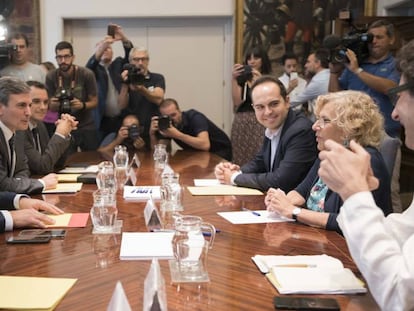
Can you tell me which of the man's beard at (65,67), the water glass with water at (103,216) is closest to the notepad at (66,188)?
the water glass with water at (103,216)

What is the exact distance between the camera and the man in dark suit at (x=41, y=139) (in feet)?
9.52

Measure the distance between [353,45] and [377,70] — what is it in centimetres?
25

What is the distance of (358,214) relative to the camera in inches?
44.4

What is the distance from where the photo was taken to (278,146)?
269 cm

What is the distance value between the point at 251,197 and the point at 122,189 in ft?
2.00

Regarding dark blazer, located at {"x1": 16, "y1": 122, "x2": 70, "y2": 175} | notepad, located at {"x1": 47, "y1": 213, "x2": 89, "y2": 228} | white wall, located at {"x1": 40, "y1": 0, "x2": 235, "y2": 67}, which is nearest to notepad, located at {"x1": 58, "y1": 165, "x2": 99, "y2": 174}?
dark blazer, located at {"x1": 16, "y1": 122, "x2": 70, "y2": 175}

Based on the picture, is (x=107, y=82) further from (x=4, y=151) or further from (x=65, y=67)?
(x=4, y=151)

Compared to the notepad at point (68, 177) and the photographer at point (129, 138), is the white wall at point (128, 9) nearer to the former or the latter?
the photographer at point (129, 138)

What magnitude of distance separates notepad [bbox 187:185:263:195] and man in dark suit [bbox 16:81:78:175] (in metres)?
1.02

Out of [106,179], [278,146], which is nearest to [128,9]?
[278,146]

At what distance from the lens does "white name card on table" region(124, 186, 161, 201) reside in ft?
6.91

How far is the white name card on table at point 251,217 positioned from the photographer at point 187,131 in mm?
2028

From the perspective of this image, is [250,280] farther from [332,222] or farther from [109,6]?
[109,6]

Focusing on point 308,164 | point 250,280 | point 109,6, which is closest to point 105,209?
point 250,280
